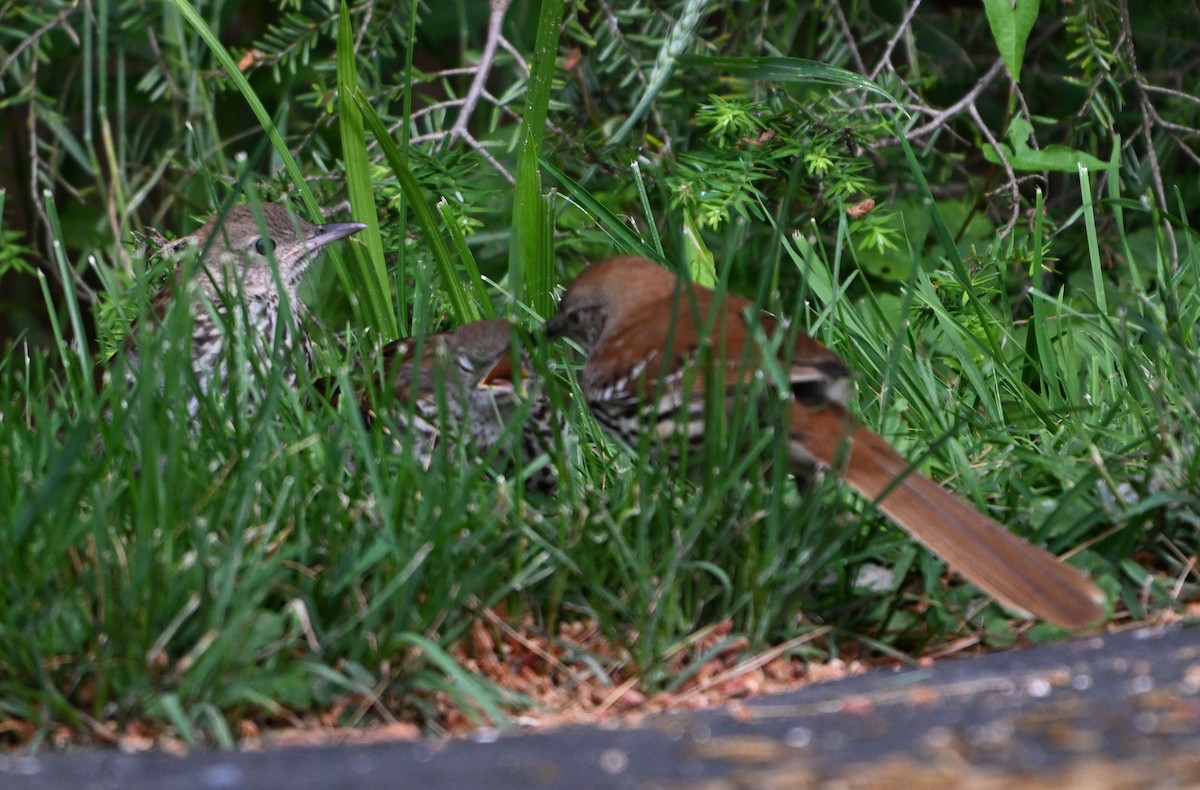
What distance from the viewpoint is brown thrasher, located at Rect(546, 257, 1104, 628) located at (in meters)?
2.62

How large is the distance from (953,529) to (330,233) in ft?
8.02

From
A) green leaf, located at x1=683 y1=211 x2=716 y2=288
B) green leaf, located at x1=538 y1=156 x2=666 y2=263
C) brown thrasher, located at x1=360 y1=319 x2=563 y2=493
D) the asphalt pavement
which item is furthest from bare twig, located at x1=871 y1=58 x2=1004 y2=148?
the asphalt pavement

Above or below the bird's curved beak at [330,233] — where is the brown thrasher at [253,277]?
below

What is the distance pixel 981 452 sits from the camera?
3.45 meters

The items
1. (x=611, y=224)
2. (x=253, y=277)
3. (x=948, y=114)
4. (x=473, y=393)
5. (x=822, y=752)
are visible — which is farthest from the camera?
(x=948, y=114)

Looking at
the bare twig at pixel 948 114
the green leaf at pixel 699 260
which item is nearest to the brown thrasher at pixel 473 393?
the green leaf at pixel 699 260

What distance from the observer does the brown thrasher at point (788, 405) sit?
2.62m

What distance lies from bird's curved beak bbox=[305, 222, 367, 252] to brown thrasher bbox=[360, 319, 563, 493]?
668 mm

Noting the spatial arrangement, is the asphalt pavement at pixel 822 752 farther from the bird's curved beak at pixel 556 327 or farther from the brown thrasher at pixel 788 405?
the bird's curved beak at pixel 556 327

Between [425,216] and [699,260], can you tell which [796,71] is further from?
[425,216]

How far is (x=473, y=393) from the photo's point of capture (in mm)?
3740

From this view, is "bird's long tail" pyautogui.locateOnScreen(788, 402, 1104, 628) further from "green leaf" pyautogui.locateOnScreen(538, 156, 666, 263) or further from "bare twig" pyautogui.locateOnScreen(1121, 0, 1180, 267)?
"bare twig" pyautogui.locateOnScreen(1121, 0, 1180, 267)

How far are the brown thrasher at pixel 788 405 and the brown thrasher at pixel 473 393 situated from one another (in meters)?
0.18

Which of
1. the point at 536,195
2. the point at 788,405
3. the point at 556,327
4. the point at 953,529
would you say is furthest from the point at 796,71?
the point at 953,529
